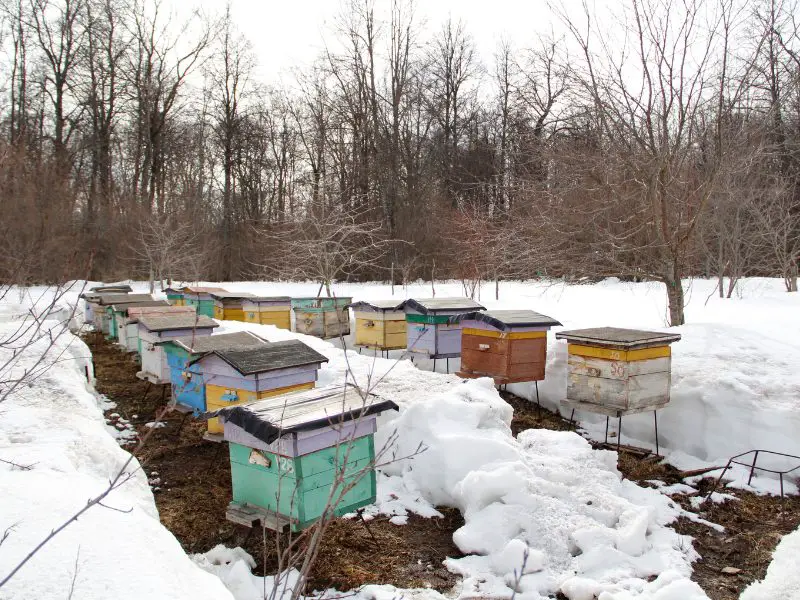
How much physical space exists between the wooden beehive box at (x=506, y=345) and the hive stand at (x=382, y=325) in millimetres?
2533

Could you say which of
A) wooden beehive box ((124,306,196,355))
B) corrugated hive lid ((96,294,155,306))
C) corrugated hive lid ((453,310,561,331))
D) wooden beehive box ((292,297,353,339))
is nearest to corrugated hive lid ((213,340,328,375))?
corrugated hive lid ((453,310,561,331))

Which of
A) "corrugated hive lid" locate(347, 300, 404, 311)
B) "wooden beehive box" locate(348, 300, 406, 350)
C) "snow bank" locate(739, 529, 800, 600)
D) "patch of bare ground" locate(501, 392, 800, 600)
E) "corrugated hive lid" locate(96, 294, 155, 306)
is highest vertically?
"corrugated hive lid" locate(347, 300, 404, 311)

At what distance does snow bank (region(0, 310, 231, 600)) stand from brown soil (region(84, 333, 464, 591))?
460 mm

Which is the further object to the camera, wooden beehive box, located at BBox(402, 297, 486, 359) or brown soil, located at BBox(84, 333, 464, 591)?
wooden beehive box, located at BBox(402, 297, 486, 359)

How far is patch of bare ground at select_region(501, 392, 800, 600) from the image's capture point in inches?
151

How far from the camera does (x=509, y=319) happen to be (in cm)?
696

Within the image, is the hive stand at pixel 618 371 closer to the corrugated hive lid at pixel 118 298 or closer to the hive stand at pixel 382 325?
the hive stand at pixel 382 325

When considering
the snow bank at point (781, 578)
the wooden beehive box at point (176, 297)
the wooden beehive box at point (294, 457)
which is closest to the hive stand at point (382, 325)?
the wooden beehive box at point (294, 457)

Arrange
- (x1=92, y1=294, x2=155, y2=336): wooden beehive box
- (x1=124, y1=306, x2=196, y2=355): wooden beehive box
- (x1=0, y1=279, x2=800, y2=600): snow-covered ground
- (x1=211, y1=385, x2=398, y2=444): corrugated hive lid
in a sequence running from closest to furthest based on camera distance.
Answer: (x1=0, y1=279, x2=800, y2=600): snow-covered ground, (x1=211, y1=385, x2=398, y2=444): corrugated hive lid, (x1=124, y1=306, x2=196, y2=355): wooden beehive box, (x1=92, y1=294, x2=155, y2=336): wooden beehive box

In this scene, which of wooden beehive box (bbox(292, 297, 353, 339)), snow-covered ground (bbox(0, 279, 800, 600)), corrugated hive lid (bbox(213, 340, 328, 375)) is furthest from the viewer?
wooden beehive box (bbox(292, 297, 353, 339))

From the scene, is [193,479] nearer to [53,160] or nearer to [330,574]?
[330,574]

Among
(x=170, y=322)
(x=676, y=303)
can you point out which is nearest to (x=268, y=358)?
(x=170, y=322)

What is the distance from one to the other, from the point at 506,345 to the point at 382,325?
3.34 m

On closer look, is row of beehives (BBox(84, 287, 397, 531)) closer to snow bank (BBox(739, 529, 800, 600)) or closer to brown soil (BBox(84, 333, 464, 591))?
brown soil (BBox(84, 333, 464, 591))
